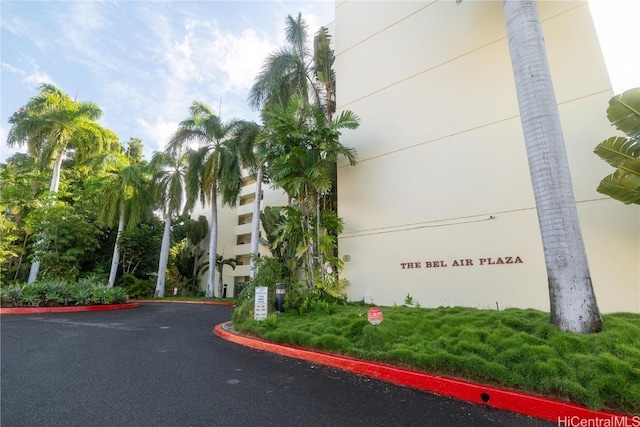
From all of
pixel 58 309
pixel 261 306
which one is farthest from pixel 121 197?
pixel 261 306

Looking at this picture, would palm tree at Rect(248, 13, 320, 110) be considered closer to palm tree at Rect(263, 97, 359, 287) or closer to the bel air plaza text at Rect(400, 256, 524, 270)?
palm tree at Rect(263, 97, 359, 287)

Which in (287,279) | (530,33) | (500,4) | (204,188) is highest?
(500,4)

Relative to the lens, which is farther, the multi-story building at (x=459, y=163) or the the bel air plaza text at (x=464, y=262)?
the the bel air plaza text at (x=464, y=262)

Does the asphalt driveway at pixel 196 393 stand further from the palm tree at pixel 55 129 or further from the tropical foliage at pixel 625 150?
the palm tree at pixel 55 129

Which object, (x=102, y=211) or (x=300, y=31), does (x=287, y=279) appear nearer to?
(x=300, y=31)

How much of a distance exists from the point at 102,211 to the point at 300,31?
17791 mm

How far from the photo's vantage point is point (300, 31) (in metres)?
16.2

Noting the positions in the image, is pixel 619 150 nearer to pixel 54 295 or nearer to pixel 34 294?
pixel 54 295

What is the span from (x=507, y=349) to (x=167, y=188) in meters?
24.5

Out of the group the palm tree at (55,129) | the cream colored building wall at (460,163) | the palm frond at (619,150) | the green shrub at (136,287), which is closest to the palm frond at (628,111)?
the palm frond at (619,150)

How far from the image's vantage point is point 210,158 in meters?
21.0

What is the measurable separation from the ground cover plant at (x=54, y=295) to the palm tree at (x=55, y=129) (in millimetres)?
8496

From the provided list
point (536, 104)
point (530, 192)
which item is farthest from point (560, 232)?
point (530, 192)

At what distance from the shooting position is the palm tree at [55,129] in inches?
763
